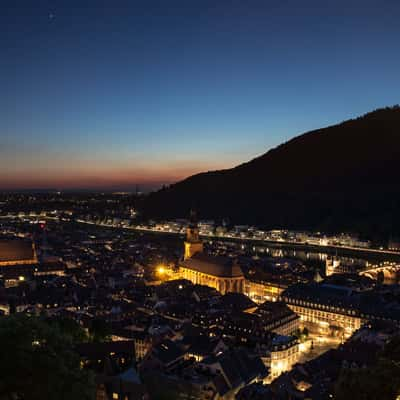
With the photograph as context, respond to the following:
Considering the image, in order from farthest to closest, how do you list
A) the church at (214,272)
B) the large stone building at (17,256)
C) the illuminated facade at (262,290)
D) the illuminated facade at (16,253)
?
the illuminated facade at (16,253) < the large stone building at (17,256) < the church at (214,272) < the illuminated facade at (262,290)

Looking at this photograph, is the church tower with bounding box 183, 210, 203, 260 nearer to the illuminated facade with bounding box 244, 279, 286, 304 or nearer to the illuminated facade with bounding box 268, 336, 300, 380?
the illuminated facade with bounding box 244, 279, 286, 304

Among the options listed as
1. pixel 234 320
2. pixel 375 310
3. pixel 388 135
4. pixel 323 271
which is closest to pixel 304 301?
pixel 375 310

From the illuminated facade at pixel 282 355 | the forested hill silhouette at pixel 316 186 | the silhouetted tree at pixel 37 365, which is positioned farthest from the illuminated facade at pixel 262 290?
the forested hill silhouette at pixel 316 186

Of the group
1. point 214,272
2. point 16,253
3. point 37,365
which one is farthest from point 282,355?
point 16,253

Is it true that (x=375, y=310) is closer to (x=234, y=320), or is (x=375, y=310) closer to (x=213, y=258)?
Answer: (x=234, y=320)

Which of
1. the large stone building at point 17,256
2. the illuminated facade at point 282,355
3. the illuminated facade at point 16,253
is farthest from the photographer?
the illuminated facade at point 16,253

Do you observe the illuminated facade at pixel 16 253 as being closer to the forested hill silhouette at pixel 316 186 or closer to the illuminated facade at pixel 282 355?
the illuminated facade at pixel 282 355

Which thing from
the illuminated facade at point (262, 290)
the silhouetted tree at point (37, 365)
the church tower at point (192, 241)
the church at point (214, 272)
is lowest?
the illuminated facade at point (262, 290)
